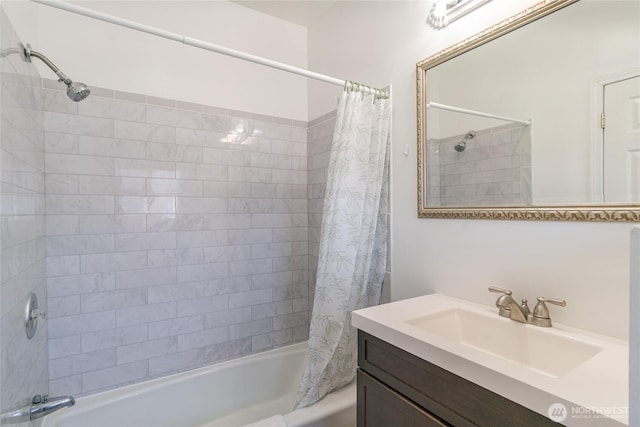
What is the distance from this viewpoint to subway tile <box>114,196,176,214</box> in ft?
5.63

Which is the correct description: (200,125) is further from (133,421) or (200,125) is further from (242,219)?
(133,421)

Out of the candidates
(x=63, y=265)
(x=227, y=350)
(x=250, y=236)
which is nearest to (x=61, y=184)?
(x=63, y=265)

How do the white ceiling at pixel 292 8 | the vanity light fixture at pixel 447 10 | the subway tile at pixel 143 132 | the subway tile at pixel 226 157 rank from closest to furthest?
the vanity light fixture at pixel 447 10, the subway tile at pixel 143 132, the subway tile at pixel 226 157, the white ceiling at pixel 292 8

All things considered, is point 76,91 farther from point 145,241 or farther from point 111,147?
point 145,241

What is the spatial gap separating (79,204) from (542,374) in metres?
2.04

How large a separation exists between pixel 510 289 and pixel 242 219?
156 centimetres

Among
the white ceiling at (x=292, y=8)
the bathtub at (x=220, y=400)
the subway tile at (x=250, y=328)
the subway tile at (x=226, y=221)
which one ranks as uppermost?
the white ceiling at (x=292, y=8)

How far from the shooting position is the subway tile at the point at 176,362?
1.81 meters

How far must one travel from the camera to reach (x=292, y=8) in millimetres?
2135

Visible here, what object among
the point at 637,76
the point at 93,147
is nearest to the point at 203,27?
the point at 93,147

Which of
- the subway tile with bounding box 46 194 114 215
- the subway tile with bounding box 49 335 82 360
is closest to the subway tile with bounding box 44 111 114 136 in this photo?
the subway tile with bounding box 46 194 114 215

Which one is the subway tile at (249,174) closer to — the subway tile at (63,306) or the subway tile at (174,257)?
the subway tile at (174,257)

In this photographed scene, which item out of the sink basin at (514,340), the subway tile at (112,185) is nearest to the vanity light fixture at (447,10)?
the sink basin at (514,340)

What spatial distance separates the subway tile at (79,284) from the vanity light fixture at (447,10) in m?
2.08
